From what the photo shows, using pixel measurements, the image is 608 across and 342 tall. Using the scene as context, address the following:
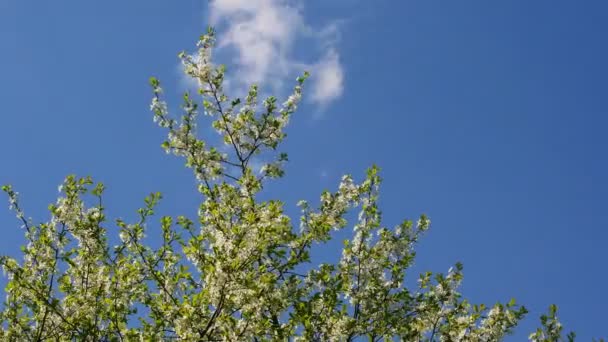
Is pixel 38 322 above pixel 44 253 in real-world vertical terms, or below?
below

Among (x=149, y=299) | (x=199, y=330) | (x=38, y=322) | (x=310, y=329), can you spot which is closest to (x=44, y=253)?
(x=38, y=322)

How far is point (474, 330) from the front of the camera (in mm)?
12867

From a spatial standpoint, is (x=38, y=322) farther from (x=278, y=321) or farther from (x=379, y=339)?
(x=379, y=339)

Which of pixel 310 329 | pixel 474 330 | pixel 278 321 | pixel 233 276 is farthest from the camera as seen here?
pixel 474 330

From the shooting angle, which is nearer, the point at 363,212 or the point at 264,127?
the point at 363,212

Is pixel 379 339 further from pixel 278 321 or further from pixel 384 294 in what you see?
pixel 278 321

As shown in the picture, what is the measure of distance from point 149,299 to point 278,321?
8.35 ft

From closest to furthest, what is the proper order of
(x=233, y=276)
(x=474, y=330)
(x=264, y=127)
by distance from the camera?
(x=233, y=276) → (x=474, y=330) → (x=264, y=127)

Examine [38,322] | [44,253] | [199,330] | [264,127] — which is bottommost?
[199,330]

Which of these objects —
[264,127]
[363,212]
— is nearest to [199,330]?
[363,212]

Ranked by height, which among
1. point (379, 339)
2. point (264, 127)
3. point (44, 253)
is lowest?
point (379, 339)

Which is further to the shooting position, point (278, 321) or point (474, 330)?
point (474, 330)

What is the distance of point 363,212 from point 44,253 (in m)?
6.49

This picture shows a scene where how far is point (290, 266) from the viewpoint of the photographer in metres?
12.2
